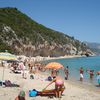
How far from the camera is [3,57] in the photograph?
2091 centimetres

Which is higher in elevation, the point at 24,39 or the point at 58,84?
the point at 24,39

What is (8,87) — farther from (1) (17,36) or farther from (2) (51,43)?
(2) (51,43)

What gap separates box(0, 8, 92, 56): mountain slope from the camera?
4154 inches

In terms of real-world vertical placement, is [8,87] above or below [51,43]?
below

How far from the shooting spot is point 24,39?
378 ft

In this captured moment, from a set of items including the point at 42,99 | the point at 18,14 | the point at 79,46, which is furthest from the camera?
the point at 79,46

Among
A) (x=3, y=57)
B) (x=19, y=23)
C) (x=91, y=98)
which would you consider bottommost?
(x=91, y=98)

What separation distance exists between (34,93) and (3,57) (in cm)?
513

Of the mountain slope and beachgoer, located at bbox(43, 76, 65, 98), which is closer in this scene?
beachgoer, located at bbox(43, 76, 65, 98)

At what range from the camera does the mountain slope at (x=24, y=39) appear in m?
106

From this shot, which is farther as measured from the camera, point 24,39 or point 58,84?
point 24,39

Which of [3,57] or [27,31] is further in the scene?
[27,31]

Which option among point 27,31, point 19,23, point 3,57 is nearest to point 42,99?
point 3,57

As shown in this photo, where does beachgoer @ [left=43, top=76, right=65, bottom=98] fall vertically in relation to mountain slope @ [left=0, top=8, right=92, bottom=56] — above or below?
below
